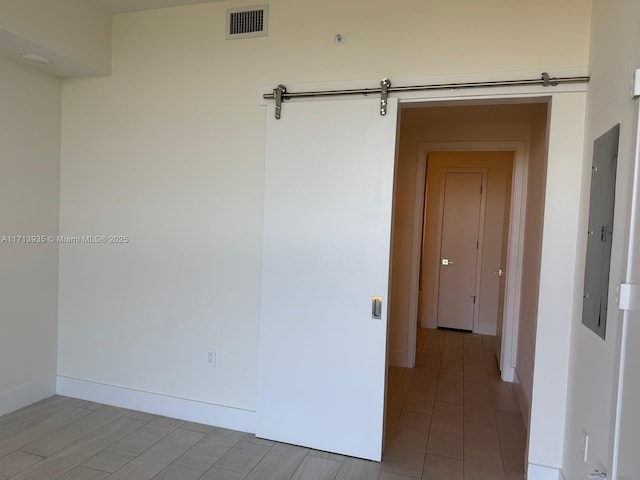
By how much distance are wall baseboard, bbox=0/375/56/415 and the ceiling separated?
2813 mm

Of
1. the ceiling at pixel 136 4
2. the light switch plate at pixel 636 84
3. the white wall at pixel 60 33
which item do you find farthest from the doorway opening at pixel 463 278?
the white wall at pixel 60 33

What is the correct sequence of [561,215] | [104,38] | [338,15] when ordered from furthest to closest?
[104,38]
[338,15]
[561,215]

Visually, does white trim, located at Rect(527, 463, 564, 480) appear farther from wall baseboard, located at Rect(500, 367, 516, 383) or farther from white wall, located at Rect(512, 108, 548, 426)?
wall baseboard, located at Rect(500, 367, 516, 383)

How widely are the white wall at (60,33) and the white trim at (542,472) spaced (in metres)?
3.80

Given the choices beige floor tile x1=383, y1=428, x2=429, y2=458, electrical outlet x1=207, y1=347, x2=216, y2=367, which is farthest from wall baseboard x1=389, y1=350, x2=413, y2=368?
electrical outlet x1=207, y1=347, x2=216, y2=367

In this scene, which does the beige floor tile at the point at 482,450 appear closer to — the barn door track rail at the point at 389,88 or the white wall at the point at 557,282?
the white wall at the point at 557,282

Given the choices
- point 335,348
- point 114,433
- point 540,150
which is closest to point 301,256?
point 335,348

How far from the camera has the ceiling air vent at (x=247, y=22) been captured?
9.02 ft

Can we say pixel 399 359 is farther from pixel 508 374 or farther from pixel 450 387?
pixel 508 374

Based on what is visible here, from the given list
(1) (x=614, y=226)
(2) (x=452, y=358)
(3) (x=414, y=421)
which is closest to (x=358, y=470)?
(3) (x=414, y=421)

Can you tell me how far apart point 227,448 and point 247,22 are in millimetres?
2752

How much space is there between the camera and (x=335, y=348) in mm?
2633

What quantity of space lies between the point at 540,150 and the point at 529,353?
5.06 feet

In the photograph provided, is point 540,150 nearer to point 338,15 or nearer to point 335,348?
point 338,15
